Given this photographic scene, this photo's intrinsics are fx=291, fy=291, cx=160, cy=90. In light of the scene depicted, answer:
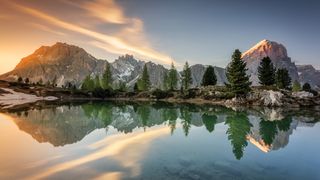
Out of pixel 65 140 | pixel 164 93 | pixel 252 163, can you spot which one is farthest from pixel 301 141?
pixel 164 93

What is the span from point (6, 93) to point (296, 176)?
407 ft

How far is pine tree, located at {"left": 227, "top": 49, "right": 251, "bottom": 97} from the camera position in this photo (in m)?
100

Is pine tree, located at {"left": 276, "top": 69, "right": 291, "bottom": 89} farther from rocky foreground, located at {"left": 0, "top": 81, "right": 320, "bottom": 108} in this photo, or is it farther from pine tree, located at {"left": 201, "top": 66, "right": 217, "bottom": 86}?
pine tree, located at {"left": 201, "top": 66, "right": 217, "bottom": 86}

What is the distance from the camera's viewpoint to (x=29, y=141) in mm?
26109

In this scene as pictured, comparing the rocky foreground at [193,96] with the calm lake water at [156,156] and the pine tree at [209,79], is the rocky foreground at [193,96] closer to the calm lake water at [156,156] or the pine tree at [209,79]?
the pine tree at [209,79]

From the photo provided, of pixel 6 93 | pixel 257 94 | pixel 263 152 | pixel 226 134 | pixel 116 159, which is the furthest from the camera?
pixel 6 93

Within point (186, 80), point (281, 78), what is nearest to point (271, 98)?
point (281, 78)

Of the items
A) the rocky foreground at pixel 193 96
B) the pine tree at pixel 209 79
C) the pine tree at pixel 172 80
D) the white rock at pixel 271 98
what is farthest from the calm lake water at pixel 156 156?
the pine tree at pixel 172 80

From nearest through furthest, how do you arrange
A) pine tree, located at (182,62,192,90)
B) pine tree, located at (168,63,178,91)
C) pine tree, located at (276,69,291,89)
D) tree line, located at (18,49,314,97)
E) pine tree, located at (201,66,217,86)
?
tree line, located at (18,49,314,97) < pine tree, located at (276,69,291,89) < pine tree, located at (201,66,217,86) < pine tree, located at (182,62,192,90) < pine tree, located at (168,63,178,91)

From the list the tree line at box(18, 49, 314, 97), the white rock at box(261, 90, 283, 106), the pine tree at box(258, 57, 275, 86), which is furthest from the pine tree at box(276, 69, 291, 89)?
the white rock at box(261, 90, 283, 106)

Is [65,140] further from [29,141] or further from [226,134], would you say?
[226,134]

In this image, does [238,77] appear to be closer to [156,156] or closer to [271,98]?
[271,98]

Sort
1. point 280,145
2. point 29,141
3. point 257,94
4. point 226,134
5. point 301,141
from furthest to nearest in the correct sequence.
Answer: point 257,94, point 226,134, point 301,141, point 280,145, point 29,141

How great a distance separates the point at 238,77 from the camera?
101m
